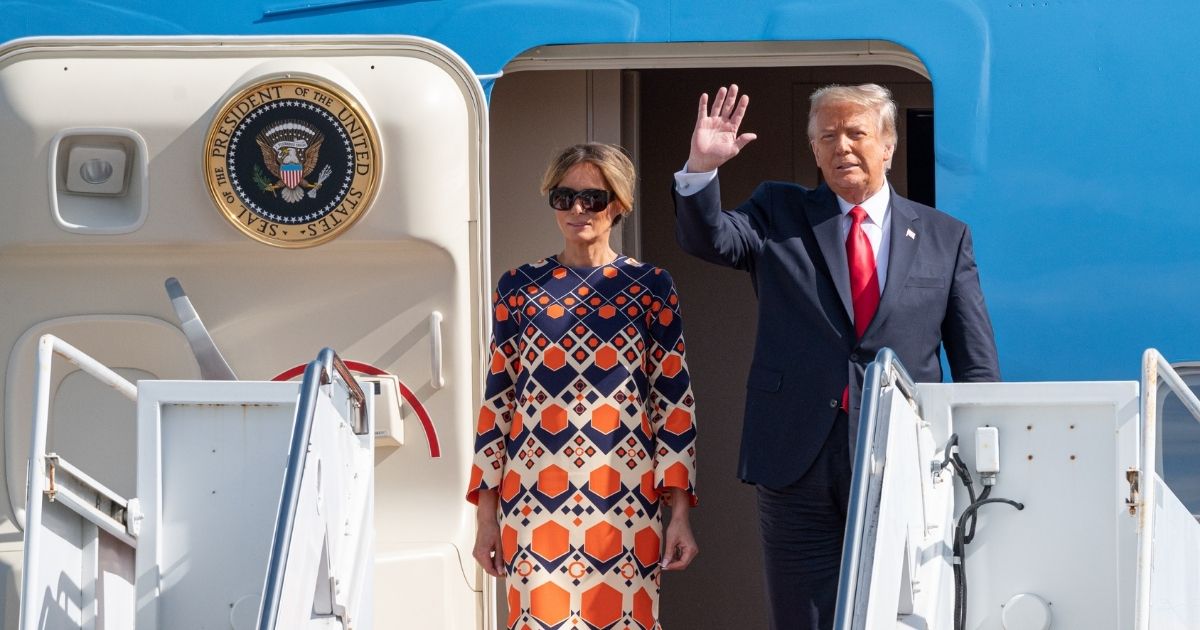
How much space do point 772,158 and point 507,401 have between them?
7.65 ft

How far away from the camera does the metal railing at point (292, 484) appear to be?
2559mm

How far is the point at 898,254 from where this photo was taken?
330 centimetres

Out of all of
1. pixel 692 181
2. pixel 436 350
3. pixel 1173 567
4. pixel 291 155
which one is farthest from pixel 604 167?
pixel 1173 567

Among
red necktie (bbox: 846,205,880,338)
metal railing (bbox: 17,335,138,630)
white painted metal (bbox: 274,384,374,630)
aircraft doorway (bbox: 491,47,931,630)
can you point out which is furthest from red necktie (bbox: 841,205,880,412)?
aircraft doorway (bbox: 491,47,931,630)

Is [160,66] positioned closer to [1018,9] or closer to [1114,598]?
[1018,9]

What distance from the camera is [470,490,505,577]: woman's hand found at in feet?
11.3

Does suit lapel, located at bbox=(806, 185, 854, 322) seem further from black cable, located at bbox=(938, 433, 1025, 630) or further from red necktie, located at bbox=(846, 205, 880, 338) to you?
black cable, located at bbox=(938, 433, 1025, 630)

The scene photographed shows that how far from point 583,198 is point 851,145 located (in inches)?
22.7

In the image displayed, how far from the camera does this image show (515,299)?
11.3 feet

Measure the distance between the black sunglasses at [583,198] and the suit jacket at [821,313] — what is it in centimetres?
21

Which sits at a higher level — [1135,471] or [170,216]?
[170,216]

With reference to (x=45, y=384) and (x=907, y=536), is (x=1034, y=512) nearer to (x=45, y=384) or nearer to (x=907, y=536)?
(x=907, y=536)

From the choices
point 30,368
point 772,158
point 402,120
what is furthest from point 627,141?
point 30,368

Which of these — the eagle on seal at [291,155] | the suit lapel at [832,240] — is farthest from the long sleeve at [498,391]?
the eagle on seal at [291,155]
